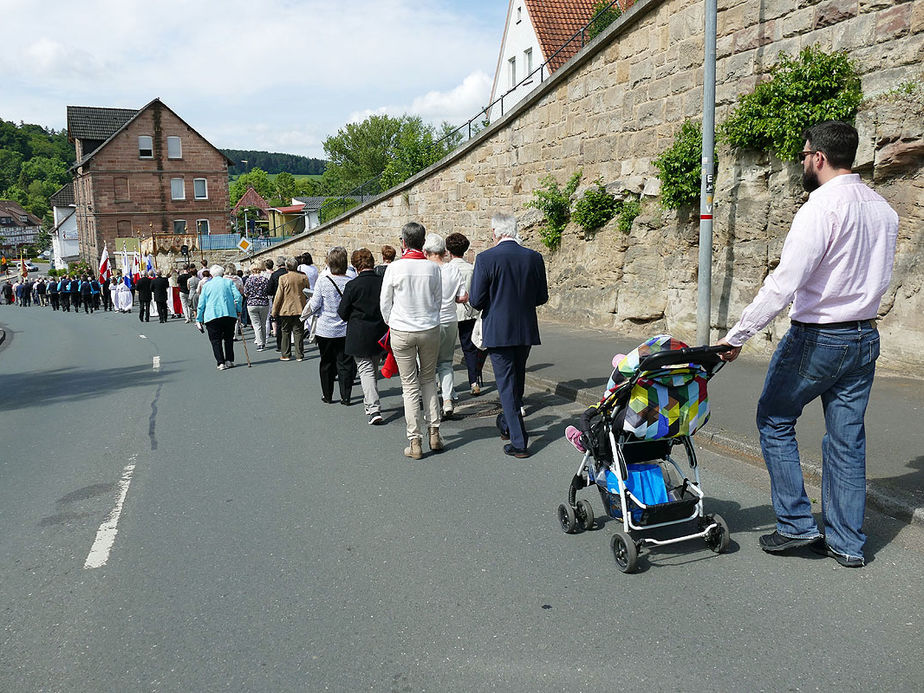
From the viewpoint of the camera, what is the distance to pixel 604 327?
13633mm

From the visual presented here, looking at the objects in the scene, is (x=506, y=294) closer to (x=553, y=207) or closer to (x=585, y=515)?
(x=585, y=515)

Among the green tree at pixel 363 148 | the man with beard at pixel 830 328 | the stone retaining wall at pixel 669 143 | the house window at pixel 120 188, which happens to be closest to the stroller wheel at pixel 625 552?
the man with beard at pixel 830 328

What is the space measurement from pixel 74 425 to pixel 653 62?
394 inches

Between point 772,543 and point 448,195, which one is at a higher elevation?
point 448,195

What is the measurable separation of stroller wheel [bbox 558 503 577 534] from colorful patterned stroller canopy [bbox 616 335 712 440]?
0.73m

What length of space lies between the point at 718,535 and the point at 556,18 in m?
35.6

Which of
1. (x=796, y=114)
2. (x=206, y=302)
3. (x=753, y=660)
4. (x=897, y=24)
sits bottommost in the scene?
(x=753, y=660)

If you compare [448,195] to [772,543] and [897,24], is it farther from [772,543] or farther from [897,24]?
[772,543]

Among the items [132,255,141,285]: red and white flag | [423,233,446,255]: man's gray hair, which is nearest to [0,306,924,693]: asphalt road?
[423,233,446,255]: man's gray hair

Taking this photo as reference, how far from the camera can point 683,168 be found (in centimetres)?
1139

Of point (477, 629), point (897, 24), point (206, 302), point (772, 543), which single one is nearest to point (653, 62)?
point (897, 24)

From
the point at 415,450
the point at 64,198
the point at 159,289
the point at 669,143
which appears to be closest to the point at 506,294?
the point at 415,450

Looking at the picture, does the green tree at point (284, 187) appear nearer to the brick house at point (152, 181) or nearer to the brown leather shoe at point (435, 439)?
the brick house at point (152, 181)

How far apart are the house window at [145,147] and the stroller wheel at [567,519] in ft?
207
